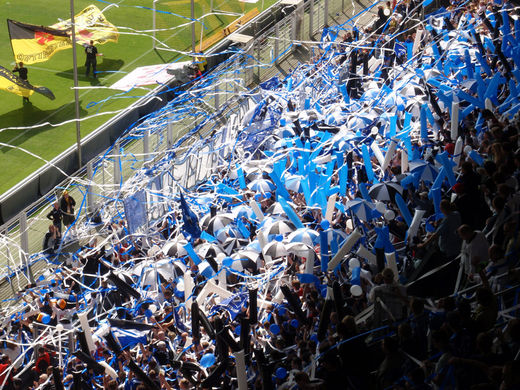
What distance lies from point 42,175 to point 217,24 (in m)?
8.55

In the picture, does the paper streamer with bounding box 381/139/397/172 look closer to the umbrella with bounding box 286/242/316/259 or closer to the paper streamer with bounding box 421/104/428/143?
the paper streamer with bounding box 421/104/428/143

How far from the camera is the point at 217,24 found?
66.1 feet

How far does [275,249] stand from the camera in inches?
315

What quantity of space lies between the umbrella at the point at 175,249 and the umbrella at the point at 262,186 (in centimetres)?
145

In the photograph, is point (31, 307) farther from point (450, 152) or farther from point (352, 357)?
point (450, 152)

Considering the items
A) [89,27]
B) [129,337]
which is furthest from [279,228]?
[89,27]

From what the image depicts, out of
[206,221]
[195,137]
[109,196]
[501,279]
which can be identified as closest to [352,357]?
[501,279]

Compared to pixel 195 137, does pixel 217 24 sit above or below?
above

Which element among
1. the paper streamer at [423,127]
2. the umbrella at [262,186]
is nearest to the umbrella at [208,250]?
the umbrella at [262,186]

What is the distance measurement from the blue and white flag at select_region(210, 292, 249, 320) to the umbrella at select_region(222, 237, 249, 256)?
1115 millimetres

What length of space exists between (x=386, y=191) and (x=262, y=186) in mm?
2040

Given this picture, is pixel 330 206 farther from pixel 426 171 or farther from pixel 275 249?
pixel 426 171

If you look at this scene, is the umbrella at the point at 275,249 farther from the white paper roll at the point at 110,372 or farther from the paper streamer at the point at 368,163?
the white paper roll at the point at 110,372

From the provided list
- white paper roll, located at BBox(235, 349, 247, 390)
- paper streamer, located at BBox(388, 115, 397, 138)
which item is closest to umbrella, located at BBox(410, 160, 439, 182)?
paper streamer, located at BBox(388, 115, 397, 138)
